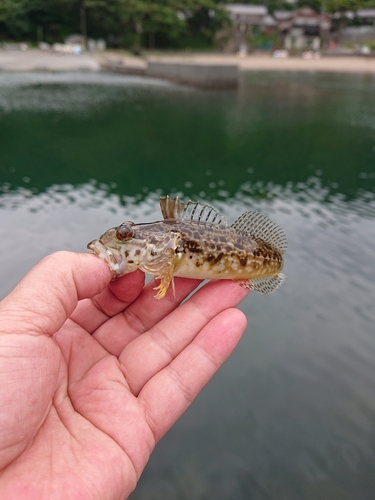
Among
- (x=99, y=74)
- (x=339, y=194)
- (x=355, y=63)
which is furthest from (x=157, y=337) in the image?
(x=355, y=63)

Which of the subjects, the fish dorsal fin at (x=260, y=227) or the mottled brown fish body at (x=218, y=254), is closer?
the mottled brown fish body at (x=218, y=254)

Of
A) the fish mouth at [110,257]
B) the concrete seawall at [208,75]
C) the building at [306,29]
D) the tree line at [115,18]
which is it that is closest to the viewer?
the fish mouth at [110,257]

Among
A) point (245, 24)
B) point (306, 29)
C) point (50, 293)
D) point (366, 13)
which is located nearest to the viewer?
point (50, 293)

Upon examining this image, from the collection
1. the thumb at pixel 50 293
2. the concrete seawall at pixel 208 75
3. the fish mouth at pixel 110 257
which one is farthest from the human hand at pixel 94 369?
the concrete seawall at pixel 208 75

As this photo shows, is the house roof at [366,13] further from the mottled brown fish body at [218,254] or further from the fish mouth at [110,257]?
the fish mouth at [110,257]

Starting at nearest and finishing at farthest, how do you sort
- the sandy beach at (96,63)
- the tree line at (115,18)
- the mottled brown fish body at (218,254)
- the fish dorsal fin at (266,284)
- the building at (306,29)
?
the mottled brown fish body at (218,254)
the fish dorsal fin at (266,284)
the sandy beach at (96,63)
the tree line at (115,18)
the building at (306,29)

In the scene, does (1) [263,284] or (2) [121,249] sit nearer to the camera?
(2) [121,249]

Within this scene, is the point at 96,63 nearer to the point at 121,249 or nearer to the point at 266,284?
the point at 266,284

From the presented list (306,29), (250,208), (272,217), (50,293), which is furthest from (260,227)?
(306,29)
